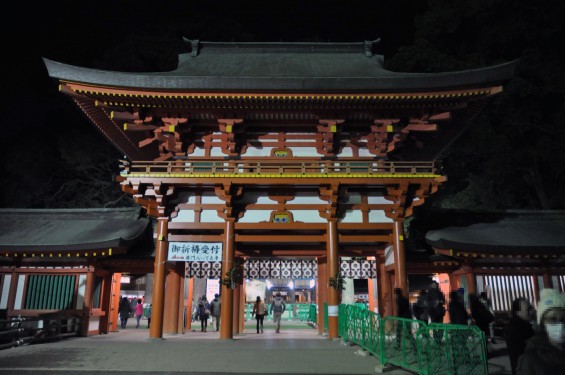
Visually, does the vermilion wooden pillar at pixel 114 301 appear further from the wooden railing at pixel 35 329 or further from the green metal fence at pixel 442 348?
the green metal fence at pixel 442 348

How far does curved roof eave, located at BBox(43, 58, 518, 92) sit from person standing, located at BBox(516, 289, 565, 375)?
10.7 meters

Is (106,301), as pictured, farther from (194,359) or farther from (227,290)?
(194,359)

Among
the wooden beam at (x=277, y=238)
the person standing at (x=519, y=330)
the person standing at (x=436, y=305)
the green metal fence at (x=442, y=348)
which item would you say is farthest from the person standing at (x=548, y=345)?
the wooden beam at (x=277, y=238)

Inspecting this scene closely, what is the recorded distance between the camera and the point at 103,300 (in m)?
17.1

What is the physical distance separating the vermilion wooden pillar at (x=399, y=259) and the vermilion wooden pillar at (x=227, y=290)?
18.8 feet

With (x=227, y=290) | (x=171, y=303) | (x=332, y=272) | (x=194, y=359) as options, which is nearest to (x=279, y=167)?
(x=332, y=272)

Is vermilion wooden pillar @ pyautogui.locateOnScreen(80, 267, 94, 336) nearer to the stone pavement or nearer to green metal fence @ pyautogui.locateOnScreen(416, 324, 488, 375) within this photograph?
the stone pavement

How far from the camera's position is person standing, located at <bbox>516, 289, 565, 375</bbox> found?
130 inches

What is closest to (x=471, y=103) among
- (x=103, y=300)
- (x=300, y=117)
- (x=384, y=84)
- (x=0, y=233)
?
(x=384, y=84)

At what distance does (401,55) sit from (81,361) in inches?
1381

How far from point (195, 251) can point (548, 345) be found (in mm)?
12469

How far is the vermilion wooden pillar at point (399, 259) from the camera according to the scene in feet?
45.3

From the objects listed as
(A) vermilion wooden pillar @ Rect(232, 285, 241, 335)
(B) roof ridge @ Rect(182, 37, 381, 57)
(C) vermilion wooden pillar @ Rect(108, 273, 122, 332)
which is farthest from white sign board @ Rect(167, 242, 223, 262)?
(B) roof ridge @ Rect(182, 37, 381, 57)

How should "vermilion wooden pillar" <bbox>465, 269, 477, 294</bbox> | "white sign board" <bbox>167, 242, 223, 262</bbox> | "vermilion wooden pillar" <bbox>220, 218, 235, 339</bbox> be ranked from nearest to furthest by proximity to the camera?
1. "vermilion wooden pillar" <bbox>220, 218, 235, 339</bbox>
2. "white sign board" <bbox>167, 242, 223, 262</bbox>
3. "vermilion wooden pillar" <bbox>465, 269, 477, 294</bbox>
